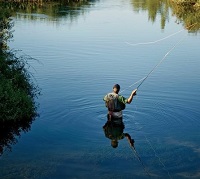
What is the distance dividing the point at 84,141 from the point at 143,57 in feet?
46.3

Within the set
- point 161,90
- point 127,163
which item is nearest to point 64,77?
point 161,90

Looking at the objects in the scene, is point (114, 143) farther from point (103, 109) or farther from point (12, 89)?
point (12, 89)

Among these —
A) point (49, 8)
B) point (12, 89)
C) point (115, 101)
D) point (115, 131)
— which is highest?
point (49, 8)

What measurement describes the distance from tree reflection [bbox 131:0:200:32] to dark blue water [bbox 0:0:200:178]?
9.85m

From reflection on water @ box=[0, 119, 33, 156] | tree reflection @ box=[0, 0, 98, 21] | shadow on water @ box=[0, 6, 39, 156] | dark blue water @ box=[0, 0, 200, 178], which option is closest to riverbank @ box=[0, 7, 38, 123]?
shadow on water @ box=[0, 6, 39, 156]

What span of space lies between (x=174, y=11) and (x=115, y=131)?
137 ft

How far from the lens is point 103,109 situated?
17.0m

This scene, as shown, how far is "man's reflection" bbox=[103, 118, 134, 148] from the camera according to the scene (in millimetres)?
14455

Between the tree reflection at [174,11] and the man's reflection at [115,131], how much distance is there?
21258 millimetres

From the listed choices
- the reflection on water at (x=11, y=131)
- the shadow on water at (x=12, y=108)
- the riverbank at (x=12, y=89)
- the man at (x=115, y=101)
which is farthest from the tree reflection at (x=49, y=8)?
the man at (x=115, y=101)

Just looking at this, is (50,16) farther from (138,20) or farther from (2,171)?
(2,171)

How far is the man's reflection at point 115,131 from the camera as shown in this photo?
14.5 metres

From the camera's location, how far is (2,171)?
11789 millimetres

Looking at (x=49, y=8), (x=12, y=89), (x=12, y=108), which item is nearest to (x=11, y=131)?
(x=12, y=108)
